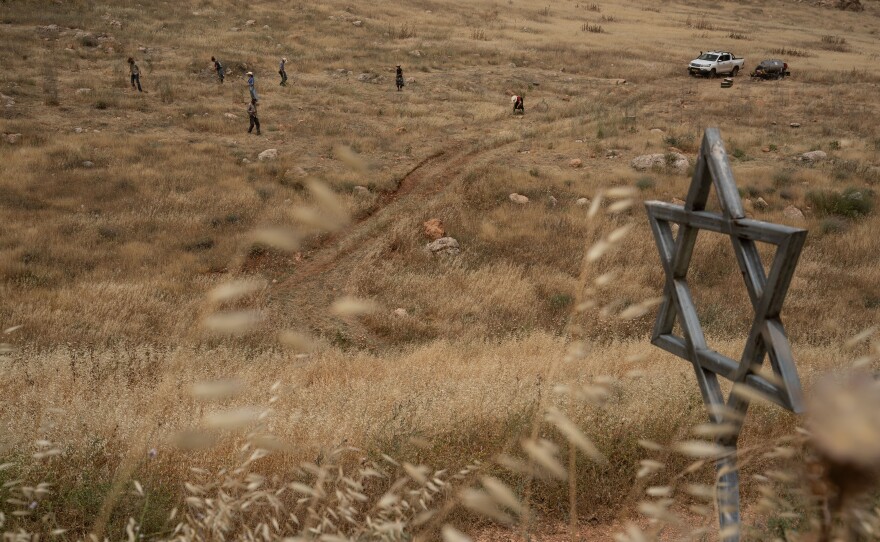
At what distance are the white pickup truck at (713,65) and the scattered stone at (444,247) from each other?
28224mm

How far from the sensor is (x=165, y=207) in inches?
585

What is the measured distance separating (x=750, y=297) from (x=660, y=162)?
17.8 meters

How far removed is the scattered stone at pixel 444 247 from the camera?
1321cm

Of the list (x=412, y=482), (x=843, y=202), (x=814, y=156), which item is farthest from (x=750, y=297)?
(x=814, y=156)

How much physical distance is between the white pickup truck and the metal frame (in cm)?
3650

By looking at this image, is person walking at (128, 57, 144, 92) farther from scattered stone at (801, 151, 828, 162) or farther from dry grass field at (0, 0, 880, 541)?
scattered stone at (801, 151, 828, 162)

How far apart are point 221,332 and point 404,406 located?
5509 millimetres

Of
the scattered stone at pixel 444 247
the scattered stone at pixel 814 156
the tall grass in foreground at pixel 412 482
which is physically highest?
the tall grass in foreground at pixel 412 482

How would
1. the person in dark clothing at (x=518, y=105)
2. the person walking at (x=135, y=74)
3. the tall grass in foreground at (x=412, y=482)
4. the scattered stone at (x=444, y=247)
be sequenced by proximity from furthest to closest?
the person in dark clothing at (x=518, y=105) < the person walking at (x=135, y=74) < the scattered stone at (x=444, y=247) < the tall grass in foreground at (x=412, y=482)

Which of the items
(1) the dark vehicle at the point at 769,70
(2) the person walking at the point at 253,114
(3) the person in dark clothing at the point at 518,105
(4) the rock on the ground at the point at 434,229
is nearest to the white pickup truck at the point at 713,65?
(1) the dark vehicle at the point at 769,70

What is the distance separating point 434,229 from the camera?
14031 millimetres

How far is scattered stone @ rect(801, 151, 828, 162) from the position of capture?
2011 cm

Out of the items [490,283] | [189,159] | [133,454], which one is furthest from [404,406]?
[189,159]

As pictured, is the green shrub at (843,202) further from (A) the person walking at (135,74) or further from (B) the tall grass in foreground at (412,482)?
(A) the person walking at (135,74)
